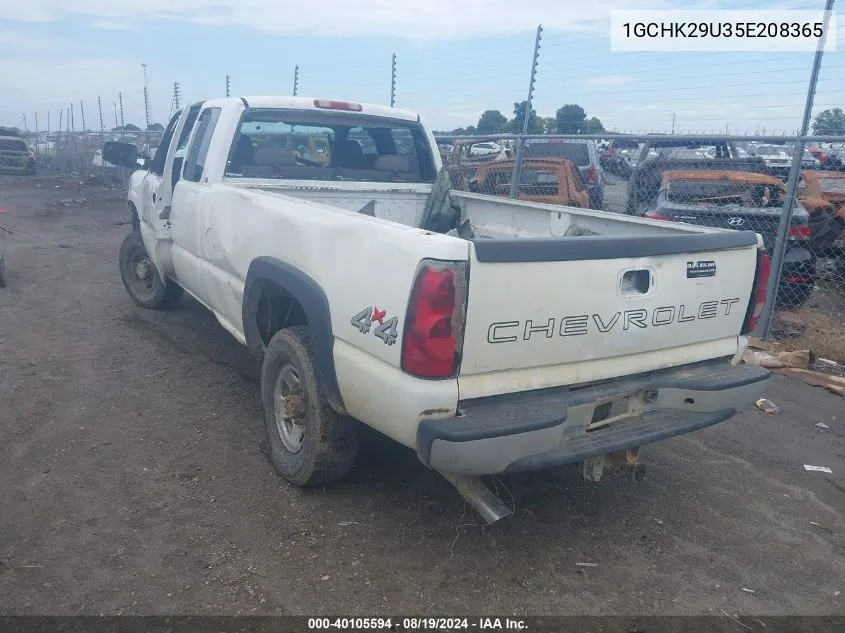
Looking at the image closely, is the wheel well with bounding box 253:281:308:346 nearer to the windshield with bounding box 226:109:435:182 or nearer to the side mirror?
the windshield with bounding box 226:109:435:182

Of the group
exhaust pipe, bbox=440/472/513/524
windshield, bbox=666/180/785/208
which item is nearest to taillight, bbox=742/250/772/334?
exhaust pipe, bbox=440/472/513/524

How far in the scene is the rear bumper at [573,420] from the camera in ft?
8.87

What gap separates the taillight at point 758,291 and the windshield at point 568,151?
8.27 m

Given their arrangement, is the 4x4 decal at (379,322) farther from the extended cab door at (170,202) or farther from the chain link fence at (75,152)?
the chain link fence at (75,152)

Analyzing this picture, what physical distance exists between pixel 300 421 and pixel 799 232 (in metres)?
5.59

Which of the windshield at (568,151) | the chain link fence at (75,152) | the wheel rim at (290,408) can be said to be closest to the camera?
the wheel rim at (290,408)

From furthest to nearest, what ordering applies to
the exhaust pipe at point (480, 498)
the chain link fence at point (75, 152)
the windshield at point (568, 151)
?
the chain link fence at point (75, 152)
the windshield at point (568, 151)
the exhaust pipe at point (480, 498)

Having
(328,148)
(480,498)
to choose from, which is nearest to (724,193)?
(328,148)

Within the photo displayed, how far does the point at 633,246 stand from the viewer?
9.94ft

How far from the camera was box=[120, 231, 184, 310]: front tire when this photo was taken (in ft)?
22.6

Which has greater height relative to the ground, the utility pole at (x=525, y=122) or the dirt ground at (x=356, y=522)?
the utility pole at (x=525, y=122)

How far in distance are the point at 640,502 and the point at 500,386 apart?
1509 millimetres

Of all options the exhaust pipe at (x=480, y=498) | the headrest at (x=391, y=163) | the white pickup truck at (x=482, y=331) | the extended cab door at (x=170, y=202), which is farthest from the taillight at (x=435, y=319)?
the extended cab door at (x=170, y=202)

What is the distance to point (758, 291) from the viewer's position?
3.58 meters
